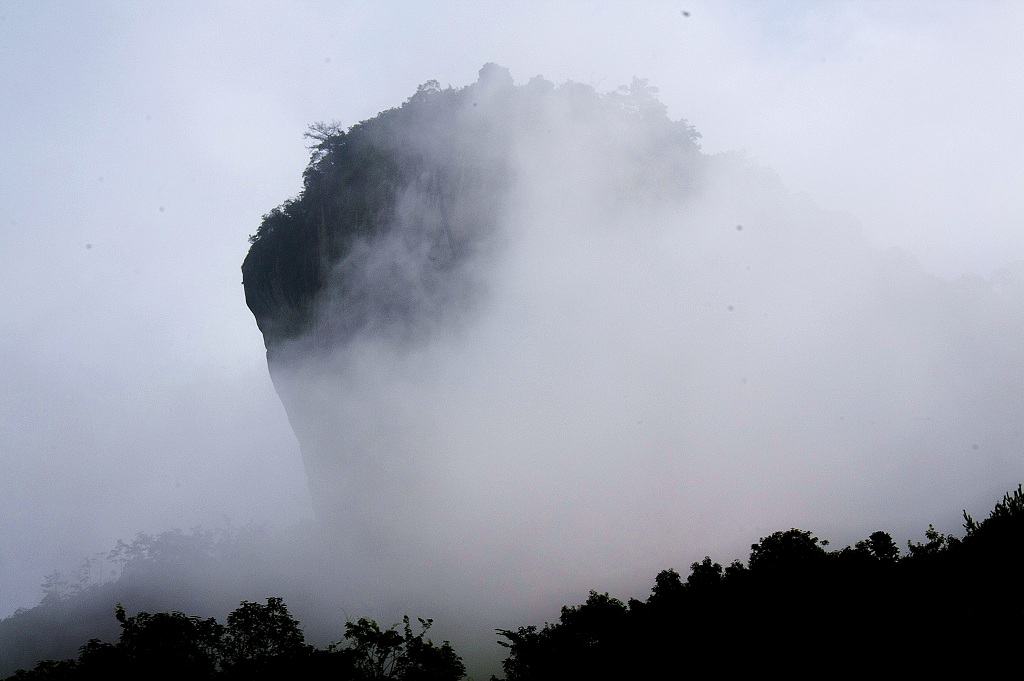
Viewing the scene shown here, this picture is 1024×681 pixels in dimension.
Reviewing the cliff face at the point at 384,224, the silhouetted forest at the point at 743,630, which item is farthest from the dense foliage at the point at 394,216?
the silhouetted forest at the point at 743,630

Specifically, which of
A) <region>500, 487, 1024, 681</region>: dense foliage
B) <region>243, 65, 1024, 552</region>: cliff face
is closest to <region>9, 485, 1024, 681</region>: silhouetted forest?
<region>500, 487, 1024, 681</region>: dense foliage

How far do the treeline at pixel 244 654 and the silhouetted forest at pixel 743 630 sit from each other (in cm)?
5

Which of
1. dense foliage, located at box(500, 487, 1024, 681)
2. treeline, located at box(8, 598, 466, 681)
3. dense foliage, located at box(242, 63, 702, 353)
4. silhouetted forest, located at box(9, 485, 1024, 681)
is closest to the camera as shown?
dense foliage, located at box(500, 487, 1024, 681)

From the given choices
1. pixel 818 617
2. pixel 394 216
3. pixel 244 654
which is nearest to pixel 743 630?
pixel 818 617

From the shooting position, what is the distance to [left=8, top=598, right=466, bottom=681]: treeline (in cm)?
2512

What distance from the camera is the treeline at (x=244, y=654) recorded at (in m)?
25.1

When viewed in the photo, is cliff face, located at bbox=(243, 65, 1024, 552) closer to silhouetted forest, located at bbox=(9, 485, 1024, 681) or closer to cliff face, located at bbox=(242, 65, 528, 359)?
cliff face, located at bbox=(242, 65, 528, 359)

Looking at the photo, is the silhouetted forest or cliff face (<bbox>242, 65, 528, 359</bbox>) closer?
the silhouetted forest

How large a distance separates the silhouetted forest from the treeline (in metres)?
0.05

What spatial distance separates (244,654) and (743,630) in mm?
19733

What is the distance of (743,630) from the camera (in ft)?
75.1

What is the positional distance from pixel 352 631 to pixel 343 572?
43359 millimetres

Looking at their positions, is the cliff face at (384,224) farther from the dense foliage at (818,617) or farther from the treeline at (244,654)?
the dense foliage at (818,617)

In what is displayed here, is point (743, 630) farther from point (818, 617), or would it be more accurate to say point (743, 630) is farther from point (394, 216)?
point (394, 216)
